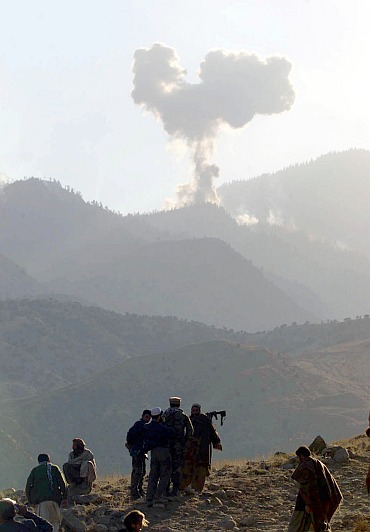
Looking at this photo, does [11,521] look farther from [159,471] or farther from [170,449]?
[170,449]

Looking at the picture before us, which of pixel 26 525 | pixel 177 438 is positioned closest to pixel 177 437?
pixel 177 438

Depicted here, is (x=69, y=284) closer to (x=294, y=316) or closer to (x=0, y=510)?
(x=294, y=316)

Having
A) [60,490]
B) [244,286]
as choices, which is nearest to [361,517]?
[60,490]

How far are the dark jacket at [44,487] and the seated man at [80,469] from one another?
2944 mm

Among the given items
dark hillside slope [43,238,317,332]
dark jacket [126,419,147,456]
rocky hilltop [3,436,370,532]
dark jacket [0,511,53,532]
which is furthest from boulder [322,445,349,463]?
dark hillside slope [43,238,317,332]

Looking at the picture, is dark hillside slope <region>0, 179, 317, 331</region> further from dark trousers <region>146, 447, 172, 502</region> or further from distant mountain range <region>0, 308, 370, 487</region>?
dark trousers <region>146, 447, 172, 502</region>

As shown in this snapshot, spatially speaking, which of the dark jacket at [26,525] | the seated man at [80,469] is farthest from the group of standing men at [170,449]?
the dark jacket at [26,525]

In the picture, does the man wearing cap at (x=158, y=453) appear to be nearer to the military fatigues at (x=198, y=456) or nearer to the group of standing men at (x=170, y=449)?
the group of standing men at (x=170, y=449)

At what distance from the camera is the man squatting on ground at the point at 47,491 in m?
11.1

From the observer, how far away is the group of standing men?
45.8ft

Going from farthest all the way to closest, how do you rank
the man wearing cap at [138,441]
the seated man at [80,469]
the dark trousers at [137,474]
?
the seated man at [80,469] < the dark trousers at [137,474] < the man wearing cap at [138,441]

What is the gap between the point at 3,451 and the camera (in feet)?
213

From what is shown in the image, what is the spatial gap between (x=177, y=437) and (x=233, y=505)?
4.92 ft

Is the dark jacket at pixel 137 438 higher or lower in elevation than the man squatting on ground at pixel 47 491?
higher
